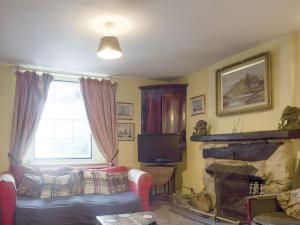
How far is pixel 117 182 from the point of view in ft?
14.1

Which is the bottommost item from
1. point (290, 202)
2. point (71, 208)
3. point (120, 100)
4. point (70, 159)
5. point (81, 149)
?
point (71, 208)

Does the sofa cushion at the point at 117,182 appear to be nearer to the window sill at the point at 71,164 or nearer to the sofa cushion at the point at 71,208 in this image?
the sofa cushion at the point at 71,208

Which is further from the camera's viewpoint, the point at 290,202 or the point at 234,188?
the point at 234,188

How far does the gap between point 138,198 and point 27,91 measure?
235cm

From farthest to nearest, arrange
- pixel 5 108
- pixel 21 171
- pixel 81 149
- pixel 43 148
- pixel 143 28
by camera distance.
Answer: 1. pixel 81 149
2. pixel 43 148
3. pixel 5 108
4. pixel 21 171
5. pixel 143 28

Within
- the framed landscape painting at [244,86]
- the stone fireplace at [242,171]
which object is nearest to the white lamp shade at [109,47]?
the framed landscape painting at [244,86]

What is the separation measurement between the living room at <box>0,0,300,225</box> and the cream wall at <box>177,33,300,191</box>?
0.5 inches

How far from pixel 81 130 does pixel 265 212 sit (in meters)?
3.25

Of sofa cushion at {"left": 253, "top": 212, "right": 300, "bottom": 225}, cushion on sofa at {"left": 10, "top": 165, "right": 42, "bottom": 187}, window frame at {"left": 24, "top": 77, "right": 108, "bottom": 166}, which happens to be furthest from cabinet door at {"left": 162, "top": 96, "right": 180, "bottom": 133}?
sofa cushion at {"left": 253, "top": 212, "right": 300, "bottom": 225}

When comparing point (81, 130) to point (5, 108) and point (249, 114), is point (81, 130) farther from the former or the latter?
point (249, 114)

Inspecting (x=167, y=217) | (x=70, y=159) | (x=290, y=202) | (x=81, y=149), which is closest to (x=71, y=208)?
(x=167, y=217)

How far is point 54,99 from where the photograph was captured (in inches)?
193

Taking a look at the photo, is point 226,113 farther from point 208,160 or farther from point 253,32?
point 253,32

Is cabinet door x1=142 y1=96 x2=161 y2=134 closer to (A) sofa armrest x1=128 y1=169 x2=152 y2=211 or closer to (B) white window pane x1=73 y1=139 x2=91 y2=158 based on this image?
(B) white window pane x1=73 y1=139 x2=91 y2=158
